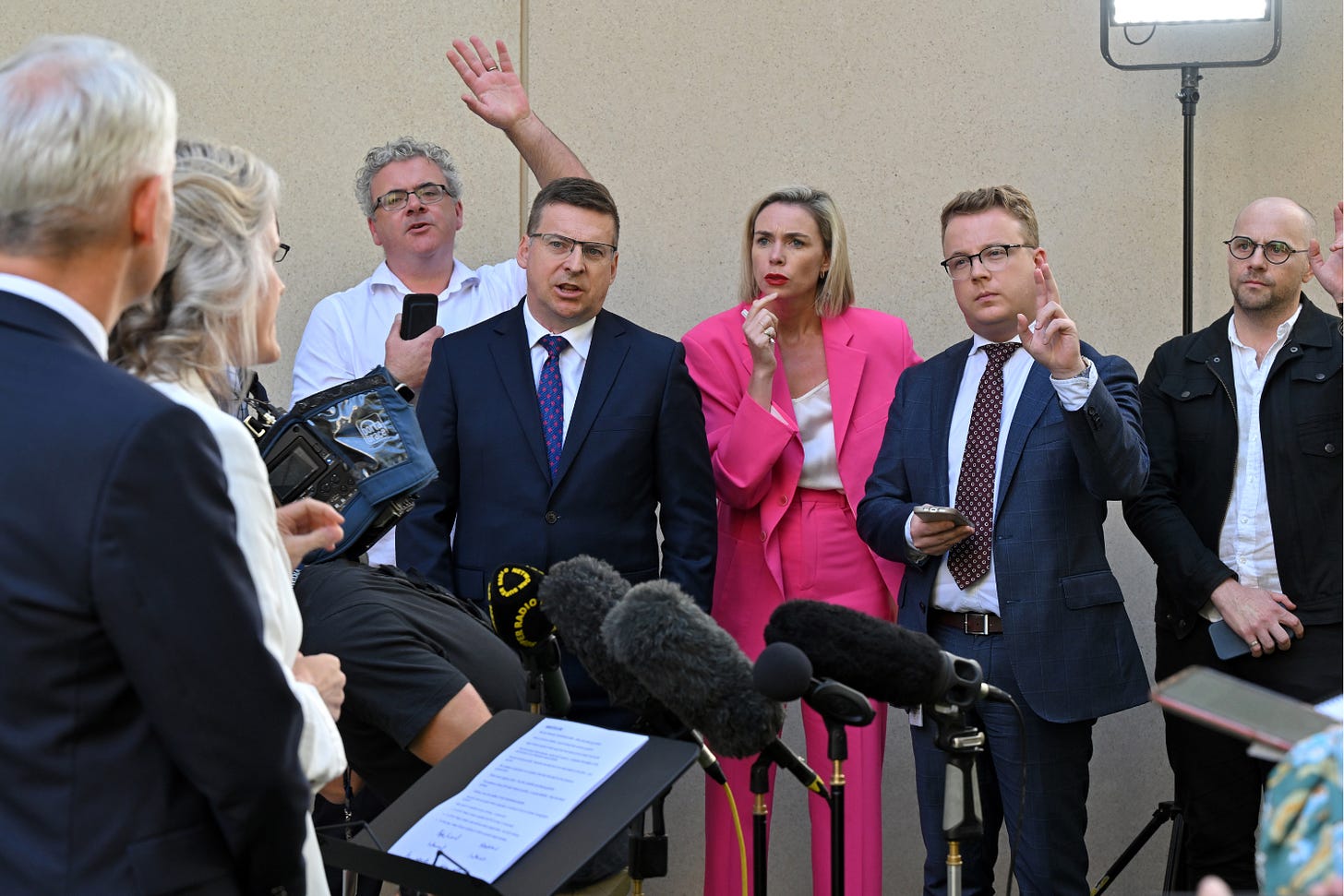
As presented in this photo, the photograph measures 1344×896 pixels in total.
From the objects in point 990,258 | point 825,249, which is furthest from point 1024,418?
point 825,249

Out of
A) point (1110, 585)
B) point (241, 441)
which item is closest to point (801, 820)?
point (1110, 585)

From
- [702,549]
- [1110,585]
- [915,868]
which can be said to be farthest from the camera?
[915,868]

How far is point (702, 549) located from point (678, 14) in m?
2.05

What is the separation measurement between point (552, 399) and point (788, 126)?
1623mm

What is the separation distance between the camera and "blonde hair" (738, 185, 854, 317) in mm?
3771

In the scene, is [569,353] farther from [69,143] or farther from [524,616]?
[69,143]

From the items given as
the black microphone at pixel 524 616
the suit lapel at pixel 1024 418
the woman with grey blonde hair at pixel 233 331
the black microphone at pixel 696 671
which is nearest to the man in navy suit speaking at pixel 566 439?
the suit lapel at pixel 1024 418

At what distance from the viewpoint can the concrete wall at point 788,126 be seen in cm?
454

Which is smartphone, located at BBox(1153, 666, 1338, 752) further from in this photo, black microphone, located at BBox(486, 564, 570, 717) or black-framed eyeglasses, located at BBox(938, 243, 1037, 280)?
black-framed eyeglasses, located at BBox(938, 243, 1037, 280)

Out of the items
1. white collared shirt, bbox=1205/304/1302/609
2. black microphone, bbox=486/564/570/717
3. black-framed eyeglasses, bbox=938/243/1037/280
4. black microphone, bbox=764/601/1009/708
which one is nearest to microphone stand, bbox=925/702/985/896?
black microphone, bbox=764/601/1009/708

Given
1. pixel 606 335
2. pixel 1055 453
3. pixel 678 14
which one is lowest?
pixel 1055 453

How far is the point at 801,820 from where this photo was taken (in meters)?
4.57

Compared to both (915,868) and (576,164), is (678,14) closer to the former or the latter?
(576,164)

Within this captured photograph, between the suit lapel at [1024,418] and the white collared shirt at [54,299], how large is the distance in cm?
222
